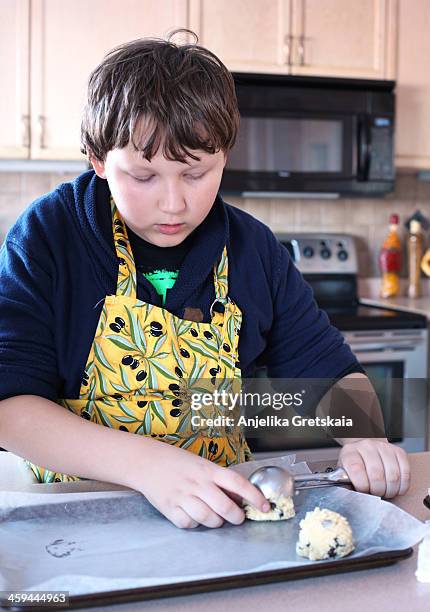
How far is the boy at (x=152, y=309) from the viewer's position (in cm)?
93

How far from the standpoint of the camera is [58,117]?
275cm

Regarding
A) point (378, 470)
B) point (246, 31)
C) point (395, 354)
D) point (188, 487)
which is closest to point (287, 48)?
point (246, 31)

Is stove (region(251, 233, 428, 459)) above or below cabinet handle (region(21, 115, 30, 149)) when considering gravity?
below

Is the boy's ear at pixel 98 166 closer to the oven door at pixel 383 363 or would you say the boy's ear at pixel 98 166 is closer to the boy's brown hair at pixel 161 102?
the boy's brown hair at pixel 161 102

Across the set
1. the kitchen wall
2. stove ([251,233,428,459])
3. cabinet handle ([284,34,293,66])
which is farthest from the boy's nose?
the kitchen wall

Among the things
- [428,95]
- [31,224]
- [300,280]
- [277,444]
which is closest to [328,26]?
[428,95]

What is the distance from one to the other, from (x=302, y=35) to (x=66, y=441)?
7.68ft

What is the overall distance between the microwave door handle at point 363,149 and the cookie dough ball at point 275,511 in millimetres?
2316

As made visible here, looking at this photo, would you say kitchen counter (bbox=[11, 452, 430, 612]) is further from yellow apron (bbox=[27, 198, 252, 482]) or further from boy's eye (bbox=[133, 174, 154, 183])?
boy's eye (bbox=[133, 174, 154, 183])

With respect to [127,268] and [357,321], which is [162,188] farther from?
[357,321]

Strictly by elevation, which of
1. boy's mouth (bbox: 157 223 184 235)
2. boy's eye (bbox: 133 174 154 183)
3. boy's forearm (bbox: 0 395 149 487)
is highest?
boy's eye (bbox: 133 174 154 183)

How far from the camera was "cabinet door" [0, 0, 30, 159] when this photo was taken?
2.68 metres

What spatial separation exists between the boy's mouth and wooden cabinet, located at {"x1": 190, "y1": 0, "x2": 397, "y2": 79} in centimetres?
195

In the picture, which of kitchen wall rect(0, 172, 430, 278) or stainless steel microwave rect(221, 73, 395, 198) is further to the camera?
kitchen wall rect(0, 172, 430, 278)
